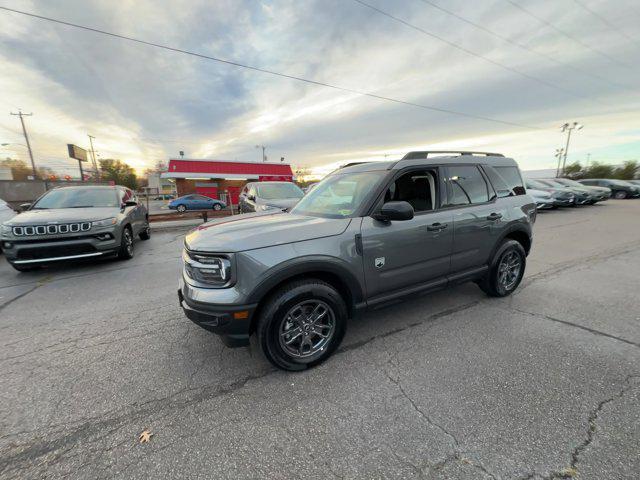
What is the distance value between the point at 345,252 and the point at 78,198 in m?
6.70

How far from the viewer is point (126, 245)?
6.16 metres

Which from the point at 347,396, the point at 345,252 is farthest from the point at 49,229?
the point at 347,396

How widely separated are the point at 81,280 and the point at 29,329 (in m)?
1.89

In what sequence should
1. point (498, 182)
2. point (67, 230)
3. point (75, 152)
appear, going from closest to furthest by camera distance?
point (498, 182)
point (67, 230)
point (75, 152)

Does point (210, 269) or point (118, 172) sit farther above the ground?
point (118, 172)

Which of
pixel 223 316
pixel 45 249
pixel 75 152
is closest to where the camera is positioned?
pixel 223 316

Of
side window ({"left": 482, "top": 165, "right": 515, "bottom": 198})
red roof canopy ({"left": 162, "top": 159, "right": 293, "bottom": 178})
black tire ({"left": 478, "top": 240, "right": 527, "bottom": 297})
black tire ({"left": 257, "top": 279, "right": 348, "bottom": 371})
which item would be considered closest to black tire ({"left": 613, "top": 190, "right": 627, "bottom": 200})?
black tire ({"left": 478, "top": 240, "right": 527, "bottom": 297})

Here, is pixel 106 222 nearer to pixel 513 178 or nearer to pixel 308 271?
pixel 308 271

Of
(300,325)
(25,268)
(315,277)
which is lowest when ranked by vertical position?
(25,268)

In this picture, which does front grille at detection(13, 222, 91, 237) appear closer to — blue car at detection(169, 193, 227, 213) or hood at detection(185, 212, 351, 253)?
hood at detection(185, 212, 351, 253)

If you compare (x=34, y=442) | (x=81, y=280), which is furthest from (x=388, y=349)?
(x=81, y=280)

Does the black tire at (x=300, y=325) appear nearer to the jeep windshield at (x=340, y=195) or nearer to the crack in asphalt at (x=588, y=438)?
the jeep windshield at (x=340, y=195)

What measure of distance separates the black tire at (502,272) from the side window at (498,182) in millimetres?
676

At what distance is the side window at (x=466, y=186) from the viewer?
3352 millimetres
